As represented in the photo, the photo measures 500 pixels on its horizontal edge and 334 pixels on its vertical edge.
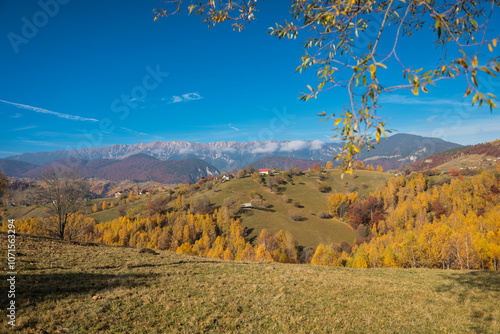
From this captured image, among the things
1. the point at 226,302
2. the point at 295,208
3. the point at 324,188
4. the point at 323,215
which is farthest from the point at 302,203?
the point at 226,302

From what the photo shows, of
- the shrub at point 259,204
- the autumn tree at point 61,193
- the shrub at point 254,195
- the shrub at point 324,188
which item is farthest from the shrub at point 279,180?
the autumn tree at point 61,193

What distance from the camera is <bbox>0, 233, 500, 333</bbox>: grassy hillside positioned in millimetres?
6852

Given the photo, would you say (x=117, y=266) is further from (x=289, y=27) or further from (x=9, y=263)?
(x=289, y=27)

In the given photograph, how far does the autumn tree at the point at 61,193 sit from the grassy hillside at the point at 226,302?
15092 mm

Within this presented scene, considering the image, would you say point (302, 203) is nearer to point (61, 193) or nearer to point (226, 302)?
point (61, 193)

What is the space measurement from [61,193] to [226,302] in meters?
29.8

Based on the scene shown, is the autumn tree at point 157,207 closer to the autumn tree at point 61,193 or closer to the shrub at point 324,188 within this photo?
the autumn tree at point 61,193

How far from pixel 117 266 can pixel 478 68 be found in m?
18.2

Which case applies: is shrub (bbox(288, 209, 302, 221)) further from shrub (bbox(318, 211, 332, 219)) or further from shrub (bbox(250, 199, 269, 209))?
shrub (bbox(250, 199, 269, 209))

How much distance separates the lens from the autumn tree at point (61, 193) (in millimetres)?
25934

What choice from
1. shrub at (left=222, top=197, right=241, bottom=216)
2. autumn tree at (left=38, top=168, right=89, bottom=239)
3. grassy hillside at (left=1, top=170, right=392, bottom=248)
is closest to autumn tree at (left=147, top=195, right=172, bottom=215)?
grassy hillside at (left=1, top=170, right=392, bottom=248)

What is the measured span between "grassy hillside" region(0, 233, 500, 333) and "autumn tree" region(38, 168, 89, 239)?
594 inches

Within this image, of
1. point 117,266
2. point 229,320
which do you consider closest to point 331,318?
point 229,320

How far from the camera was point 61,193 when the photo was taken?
26609 mm
